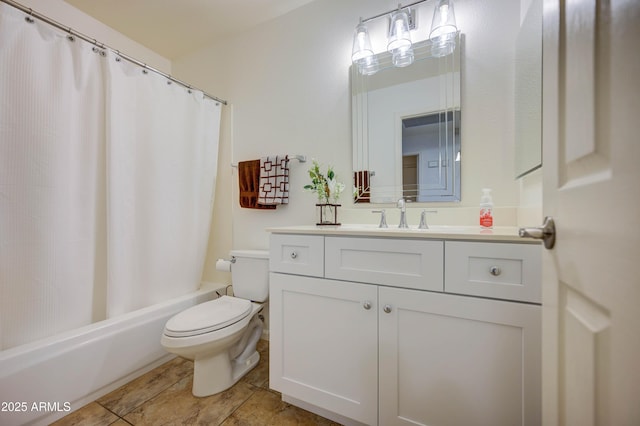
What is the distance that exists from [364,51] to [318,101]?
406 millimetres

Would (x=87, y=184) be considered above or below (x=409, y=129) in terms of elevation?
below

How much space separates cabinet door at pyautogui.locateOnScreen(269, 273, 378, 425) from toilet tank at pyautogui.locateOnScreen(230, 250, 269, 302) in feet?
1.44

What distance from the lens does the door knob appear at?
48cm

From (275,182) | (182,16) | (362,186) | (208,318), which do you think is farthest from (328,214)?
(182,16)

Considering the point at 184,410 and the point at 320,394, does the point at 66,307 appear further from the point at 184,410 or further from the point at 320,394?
the point at 320,394

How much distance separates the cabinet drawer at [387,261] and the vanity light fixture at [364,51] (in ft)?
3.56

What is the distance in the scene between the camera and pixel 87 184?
57.2 inches

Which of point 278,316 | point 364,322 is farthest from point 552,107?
point 278,316

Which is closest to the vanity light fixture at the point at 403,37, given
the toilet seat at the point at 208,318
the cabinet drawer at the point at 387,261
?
the cabinet drawer at the point at 387,261

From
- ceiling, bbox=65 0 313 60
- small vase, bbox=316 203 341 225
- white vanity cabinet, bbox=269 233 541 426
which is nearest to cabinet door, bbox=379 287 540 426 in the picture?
white vanity cabinet, bbox=269 233 541 426

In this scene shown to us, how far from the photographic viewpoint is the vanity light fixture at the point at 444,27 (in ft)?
4.34

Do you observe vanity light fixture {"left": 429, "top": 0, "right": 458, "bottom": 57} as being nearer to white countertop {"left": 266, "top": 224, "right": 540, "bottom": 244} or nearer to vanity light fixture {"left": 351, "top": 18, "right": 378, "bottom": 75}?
vanity light fixture {"left": 351, "top": 18, "right": 378, "bottom": 75}

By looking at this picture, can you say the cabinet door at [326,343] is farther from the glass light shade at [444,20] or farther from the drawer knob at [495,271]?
the glass light shade at [444,20]

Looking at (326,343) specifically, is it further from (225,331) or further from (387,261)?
(225,331)
